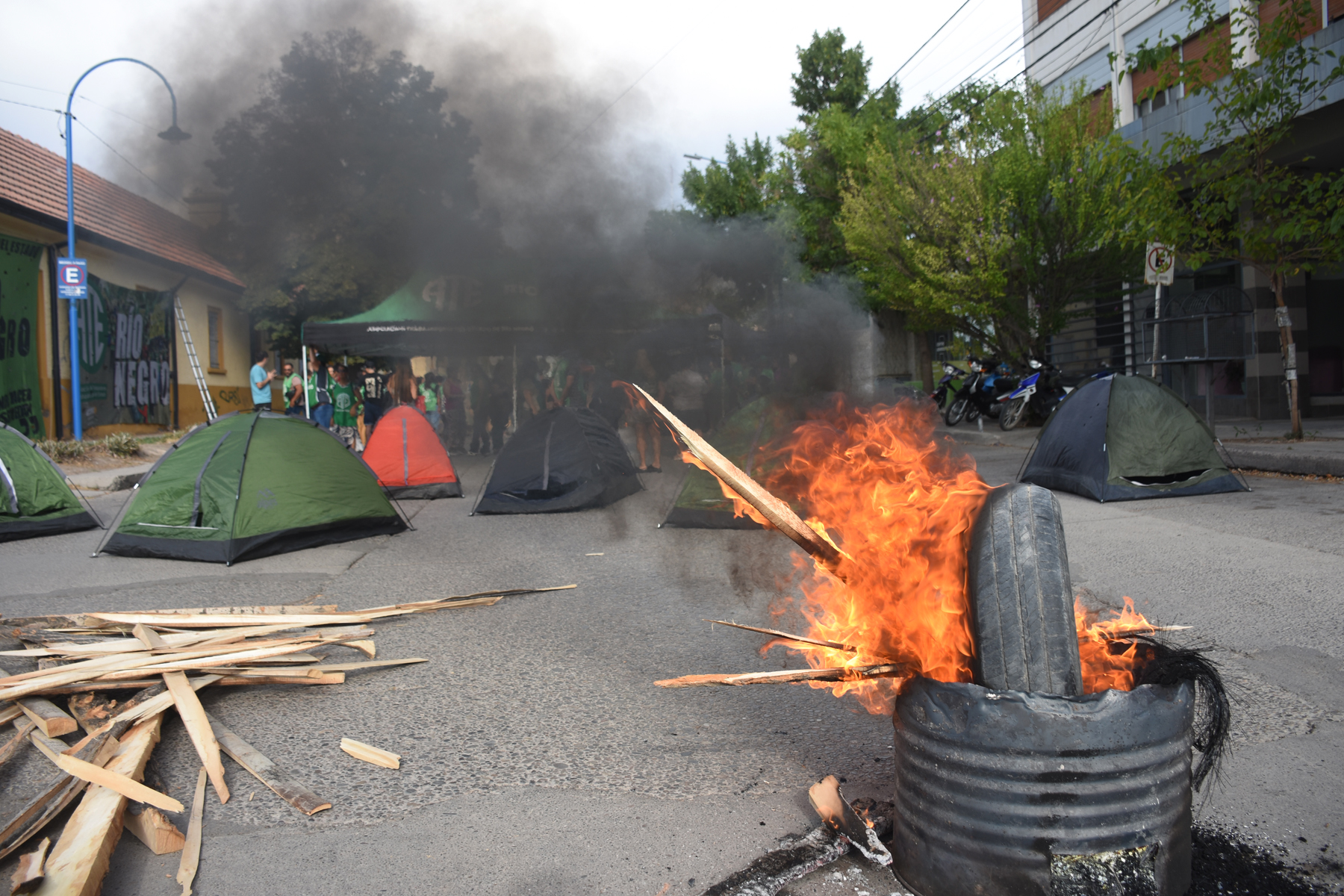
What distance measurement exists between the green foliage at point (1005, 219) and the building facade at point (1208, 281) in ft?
3.06

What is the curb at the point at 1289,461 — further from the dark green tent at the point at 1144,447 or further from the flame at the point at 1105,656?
the flame at the point at 1105,656

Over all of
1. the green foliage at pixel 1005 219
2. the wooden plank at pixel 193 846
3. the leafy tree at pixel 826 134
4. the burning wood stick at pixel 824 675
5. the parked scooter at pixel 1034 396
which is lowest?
the wooden plank at pixel 193 846

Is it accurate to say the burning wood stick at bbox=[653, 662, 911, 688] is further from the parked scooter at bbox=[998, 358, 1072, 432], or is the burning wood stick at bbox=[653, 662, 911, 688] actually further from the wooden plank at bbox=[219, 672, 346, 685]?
the parked scooter at bbox=[998, 358, 1072, 432]

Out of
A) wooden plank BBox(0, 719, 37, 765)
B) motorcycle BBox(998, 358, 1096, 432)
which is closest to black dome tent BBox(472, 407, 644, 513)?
wooden plank BBox(0, 719, 37, 765)

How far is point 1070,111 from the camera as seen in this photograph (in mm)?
15164

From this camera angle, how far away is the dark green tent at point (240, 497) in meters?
6.44

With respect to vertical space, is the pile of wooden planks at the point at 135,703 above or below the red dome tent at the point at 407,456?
below

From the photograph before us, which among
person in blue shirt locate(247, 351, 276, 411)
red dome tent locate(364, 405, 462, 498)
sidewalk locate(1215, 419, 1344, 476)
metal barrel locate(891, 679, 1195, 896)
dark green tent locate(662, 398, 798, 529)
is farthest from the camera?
person in blue shirt locate(247, 351, 276, 411)

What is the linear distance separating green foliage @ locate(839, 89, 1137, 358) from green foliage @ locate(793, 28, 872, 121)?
9.13 meters

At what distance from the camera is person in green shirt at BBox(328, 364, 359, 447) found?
45.5 feet

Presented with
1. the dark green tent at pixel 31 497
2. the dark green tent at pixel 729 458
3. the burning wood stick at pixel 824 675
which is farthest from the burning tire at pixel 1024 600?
the dark green tent at pixel 31 497

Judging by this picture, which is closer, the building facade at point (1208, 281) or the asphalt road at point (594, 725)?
the asphalt road at point (594, 725)

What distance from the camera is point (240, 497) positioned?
655cm

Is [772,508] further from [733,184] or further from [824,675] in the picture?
[733,184]
